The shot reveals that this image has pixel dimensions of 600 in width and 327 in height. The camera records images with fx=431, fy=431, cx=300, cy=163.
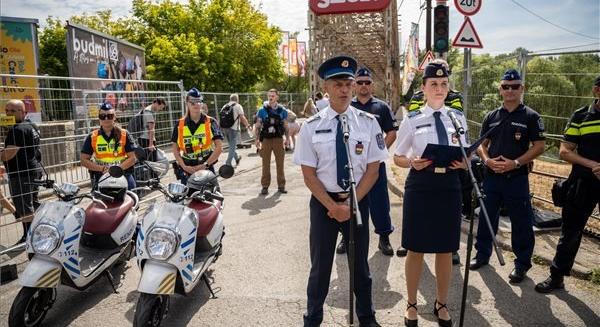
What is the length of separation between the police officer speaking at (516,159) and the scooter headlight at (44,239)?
13.4ft

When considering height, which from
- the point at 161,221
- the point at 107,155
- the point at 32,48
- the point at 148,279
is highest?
the point at 32,48

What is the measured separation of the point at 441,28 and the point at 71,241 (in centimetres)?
740

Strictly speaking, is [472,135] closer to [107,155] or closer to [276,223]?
[276,223]

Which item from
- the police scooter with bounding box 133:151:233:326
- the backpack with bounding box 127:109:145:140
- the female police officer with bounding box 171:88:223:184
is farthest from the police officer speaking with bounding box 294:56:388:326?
the backpack with bounding box 127:109:145:140

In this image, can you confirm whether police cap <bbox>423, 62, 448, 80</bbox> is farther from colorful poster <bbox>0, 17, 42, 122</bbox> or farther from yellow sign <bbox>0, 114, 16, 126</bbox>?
colorful poster <bbox>0, 17, 42, 122</bbox>

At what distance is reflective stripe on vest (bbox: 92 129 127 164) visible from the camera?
17.1ft

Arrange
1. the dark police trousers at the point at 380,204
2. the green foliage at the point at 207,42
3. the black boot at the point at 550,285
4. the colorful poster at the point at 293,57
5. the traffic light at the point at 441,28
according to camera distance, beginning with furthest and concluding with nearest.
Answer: the colorful poster at the point at 293,57 → the green foliage at the point at 207,42 → the traffic light at the point at 441,28 → the dark police trousers at the point at 380,204 → the black boot at the point at 550,285

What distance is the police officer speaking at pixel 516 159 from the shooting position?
13.9ft

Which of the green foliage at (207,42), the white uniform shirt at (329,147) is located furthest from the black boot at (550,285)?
the green foliage at (207,42)

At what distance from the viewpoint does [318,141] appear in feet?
9.83

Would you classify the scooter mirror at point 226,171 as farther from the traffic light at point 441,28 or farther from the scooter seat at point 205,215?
the traffic light at point 441,28

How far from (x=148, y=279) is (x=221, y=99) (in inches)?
516

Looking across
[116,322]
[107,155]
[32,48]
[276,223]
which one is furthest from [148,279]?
[32,48]

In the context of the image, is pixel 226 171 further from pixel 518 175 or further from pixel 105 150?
pixel 518 175
